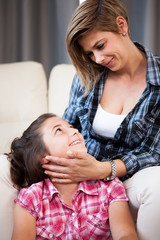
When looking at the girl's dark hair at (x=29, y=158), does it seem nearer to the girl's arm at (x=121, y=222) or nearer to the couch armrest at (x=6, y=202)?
the couch armrest at (x=6, y=202)

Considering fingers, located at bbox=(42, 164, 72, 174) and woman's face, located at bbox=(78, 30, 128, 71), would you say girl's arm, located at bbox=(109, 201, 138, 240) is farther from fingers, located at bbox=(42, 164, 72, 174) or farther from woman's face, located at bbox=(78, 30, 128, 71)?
woman's face, located at bbox=(78, 30, 128, 71)

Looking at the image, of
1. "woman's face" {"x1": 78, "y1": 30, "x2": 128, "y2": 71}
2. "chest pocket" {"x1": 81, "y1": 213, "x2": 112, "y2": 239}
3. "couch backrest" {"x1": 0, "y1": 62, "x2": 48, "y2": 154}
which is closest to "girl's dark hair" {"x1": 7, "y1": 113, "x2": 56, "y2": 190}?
"chest pocket" {"x1": 81, "y1": 213, "x2": 112, "y2": 239}

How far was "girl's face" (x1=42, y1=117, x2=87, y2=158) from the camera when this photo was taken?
4.39ft

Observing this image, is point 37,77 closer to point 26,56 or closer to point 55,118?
point 26,56

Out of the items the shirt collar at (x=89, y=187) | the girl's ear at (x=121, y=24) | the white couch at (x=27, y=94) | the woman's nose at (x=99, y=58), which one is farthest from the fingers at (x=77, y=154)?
the white couch at (x=27, y=94)

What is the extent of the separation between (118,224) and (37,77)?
1317 millimetres

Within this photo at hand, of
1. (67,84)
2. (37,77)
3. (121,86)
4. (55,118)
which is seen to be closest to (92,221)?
(55,118)

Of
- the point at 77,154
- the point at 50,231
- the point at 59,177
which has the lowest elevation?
the point at 50,231

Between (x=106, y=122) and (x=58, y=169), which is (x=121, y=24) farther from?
(x=58, y=169)

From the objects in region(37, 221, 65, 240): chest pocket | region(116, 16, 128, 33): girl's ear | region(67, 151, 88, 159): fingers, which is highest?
region(116, 16, 128, 33): girl's ear

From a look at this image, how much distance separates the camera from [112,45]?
1.54 metres

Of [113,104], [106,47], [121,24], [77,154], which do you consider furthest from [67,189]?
[121,24]

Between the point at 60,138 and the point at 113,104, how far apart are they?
15.7 inches

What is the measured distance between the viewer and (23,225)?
47.8 inches
